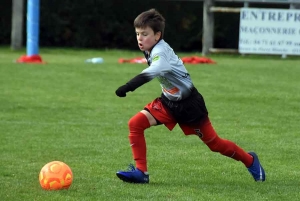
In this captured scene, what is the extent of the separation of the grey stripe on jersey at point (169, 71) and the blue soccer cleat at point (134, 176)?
72cm

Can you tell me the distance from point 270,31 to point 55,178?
1894cm

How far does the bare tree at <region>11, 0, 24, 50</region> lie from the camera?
27.5 metres

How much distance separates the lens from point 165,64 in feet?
23.2

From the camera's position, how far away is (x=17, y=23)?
91.1 ft

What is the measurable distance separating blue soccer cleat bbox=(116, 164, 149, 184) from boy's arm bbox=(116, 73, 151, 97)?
→ 0.91 m

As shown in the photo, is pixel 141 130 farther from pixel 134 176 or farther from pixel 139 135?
pixel 134 176

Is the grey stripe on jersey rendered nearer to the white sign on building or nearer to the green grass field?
the green grass field

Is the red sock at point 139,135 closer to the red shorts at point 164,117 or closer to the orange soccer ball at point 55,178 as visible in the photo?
the red shorts at point 164,117

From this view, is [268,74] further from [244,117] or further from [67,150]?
[67,150]

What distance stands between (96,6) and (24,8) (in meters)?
2.67

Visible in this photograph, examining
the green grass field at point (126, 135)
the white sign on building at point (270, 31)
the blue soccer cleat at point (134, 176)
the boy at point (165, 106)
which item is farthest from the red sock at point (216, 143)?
the white sign on building at point (270, 31)

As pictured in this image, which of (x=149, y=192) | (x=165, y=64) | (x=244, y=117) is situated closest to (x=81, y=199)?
(x=149, y=192)

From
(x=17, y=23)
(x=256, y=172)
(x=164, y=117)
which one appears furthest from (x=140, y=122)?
(x=17, y=23)

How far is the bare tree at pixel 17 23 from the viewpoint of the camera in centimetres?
2752
